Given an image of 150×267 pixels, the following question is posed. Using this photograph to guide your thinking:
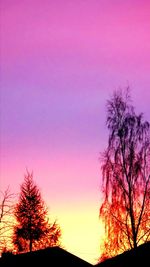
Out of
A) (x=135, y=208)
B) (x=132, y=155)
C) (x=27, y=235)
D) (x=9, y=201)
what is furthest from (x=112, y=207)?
(x=27, y=235)

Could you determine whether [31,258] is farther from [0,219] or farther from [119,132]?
[119,132]

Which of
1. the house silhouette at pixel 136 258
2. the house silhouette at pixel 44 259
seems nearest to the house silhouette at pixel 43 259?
the house silhouette at pixel 44 259

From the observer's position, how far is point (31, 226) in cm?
3972

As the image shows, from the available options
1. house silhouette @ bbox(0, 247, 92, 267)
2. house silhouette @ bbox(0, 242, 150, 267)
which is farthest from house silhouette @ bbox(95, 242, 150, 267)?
house silhouette @ bbox(0, 247, 92, 267)

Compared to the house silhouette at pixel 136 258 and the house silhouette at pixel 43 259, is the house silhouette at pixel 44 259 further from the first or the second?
the house silhouette at pixel 136 258

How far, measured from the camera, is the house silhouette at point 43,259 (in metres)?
28.5

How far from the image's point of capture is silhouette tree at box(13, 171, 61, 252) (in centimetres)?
3900

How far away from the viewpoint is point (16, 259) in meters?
29.0

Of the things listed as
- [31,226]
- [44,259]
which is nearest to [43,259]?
[44,259]

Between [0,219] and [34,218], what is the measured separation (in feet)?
40.7

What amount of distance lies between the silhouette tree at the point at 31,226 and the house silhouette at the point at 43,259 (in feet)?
27.7

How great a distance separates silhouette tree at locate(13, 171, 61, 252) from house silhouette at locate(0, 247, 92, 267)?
8.44 m

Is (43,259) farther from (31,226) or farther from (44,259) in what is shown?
(31,226)

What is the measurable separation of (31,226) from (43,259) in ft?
35.3
